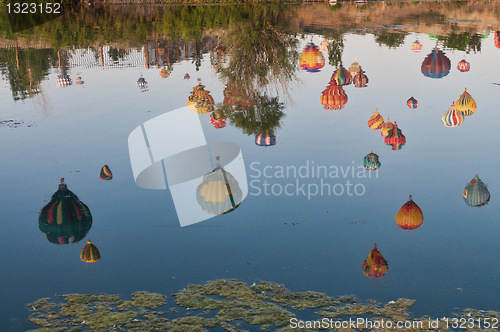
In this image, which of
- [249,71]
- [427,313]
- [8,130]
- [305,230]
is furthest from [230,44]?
[427,313]

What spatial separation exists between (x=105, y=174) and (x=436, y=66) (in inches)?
450

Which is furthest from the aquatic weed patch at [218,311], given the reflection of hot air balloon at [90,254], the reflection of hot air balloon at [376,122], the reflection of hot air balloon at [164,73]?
the reflection of hot air balloon at [164,73]

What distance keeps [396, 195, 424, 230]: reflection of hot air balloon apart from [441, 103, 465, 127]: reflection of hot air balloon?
439 cm

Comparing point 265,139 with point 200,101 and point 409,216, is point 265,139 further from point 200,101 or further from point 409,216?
point 409,216

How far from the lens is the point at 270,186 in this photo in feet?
26.1

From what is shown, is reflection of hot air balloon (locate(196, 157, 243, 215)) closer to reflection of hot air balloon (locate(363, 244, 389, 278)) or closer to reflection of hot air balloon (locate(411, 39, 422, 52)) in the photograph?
reflection of hot air balloon (locate(363, 244, 389, 278))

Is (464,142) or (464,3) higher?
(464,3)

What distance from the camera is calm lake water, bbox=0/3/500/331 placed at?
5.67 meters

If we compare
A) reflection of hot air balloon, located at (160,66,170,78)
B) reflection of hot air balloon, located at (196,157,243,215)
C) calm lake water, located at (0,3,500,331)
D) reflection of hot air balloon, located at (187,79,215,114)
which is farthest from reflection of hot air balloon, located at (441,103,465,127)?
reflection of hot air balloon, located at (160,66,170,78)

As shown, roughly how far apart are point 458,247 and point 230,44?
15.3m

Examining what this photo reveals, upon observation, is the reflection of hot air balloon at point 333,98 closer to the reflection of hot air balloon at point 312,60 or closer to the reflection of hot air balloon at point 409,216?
the reflection of hot air balloon at point 312,60

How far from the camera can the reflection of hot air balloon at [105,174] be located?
27.3 ft

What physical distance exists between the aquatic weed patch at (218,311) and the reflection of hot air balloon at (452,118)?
21.6 ft

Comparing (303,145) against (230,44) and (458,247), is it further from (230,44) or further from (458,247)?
(230,44)
